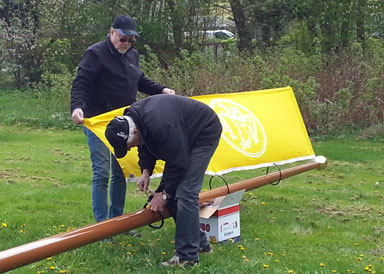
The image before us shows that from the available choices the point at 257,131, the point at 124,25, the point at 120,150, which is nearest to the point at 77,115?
the point at 124,25

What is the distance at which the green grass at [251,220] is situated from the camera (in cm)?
529

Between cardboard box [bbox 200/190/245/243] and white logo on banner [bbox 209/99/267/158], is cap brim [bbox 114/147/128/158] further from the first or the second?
white logo on banner [bbox 209/99/267/158]

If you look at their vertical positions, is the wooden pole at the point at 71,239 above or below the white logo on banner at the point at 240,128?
below

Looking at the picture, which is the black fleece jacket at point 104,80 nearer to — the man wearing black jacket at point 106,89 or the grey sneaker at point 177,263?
the man wearing black jacket at point 106,89

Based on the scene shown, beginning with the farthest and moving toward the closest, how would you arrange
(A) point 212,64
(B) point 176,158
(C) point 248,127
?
(A) point 212,64
(C) point 248,127
(B) point 176,158

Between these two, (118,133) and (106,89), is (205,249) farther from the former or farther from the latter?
(106,89)

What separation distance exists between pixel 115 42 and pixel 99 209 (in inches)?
62.3

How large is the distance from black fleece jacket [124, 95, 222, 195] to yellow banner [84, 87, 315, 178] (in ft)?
4.55

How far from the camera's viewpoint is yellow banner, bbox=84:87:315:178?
22.0 ft

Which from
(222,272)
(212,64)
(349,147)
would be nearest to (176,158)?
(222,272)

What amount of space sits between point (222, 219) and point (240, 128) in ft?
4.66

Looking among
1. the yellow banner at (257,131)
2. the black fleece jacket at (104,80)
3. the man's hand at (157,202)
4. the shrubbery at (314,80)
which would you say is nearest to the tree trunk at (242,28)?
the shrubbery at (314,80)

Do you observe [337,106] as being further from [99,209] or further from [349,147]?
[99,209]

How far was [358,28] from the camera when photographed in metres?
18.6
